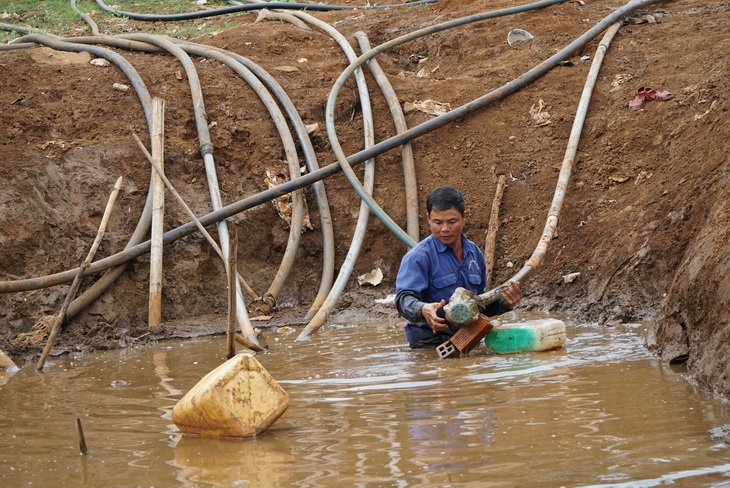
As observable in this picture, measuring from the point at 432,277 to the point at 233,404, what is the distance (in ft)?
7.60

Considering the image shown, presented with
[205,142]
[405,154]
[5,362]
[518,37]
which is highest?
[518,37]

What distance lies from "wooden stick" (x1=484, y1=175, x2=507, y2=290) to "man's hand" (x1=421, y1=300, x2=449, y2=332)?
2.92 m

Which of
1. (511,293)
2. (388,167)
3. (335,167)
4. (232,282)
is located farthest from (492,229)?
(232,282)

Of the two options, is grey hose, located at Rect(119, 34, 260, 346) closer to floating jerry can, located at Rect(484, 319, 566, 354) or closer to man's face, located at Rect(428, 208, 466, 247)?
man's face, located at Rect(428, 208, 466, 247)

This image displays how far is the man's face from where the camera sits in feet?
18.2

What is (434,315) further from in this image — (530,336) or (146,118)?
(146,118)

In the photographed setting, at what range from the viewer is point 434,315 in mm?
5262

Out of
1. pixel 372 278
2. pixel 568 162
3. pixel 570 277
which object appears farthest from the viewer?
pixel 372 278

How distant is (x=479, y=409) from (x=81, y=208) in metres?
5.76

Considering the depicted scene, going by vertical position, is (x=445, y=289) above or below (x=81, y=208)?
below

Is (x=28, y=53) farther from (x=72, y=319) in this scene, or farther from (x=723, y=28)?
(x=723, y=28)

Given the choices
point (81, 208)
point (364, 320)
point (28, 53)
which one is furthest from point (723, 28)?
point (28, 53)

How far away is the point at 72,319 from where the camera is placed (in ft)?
25.7

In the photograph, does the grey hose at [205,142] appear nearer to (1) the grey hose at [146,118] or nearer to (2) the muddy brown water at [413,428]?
(1) the grey hose at [146,118]
